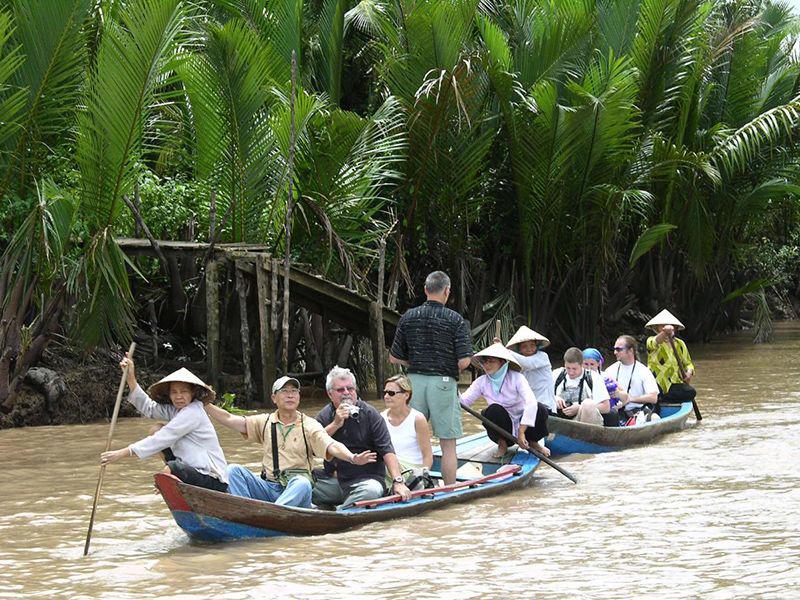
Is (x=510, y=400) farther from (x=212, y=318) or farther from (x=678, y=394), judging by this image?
(x=212, y=318)

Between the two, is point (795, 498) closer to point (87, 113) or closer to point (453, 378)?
point (453, 378)

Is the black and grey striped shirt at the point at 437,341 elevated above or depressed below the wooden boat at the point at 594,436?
above

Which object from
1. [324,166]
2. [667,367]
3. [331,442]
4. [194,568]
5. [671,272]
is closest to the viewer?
[194,568]

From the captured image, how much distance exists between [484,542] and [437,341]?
192cm

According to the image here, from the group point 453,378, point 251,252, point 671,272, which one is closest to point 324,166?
point 251,252

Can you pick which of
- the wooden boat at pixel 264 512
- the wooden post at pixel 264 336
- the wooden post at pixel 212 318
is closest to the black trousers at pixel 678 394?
the wooden post at pixel 264 336

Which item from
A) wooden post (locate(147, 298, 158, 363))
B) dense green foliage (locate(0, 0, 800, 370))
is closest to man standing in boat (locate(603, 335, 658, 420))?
dense green foliage (locate(0, 0, 800, 370))

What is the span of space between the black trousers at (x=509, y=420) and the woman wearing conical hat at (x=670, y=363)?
12.2 ft

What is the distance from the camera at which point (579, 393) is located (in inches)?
478

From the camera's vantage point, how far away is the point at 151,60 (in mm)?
12688

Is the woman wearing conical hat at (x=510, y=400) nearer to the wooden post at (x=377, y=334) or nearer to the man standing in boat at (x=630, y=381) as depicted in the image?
the man standing in boat at (x=630, y=381)

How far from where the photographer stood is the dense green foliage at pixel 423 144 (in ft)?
42.9

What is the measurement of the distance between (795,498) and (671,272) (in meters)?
16.5

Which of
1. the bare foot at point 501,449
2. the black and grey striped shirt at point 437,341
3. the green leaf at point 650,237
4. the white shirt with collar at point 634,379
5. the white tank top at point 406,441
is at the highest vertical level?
the green leaf at point 650,237
